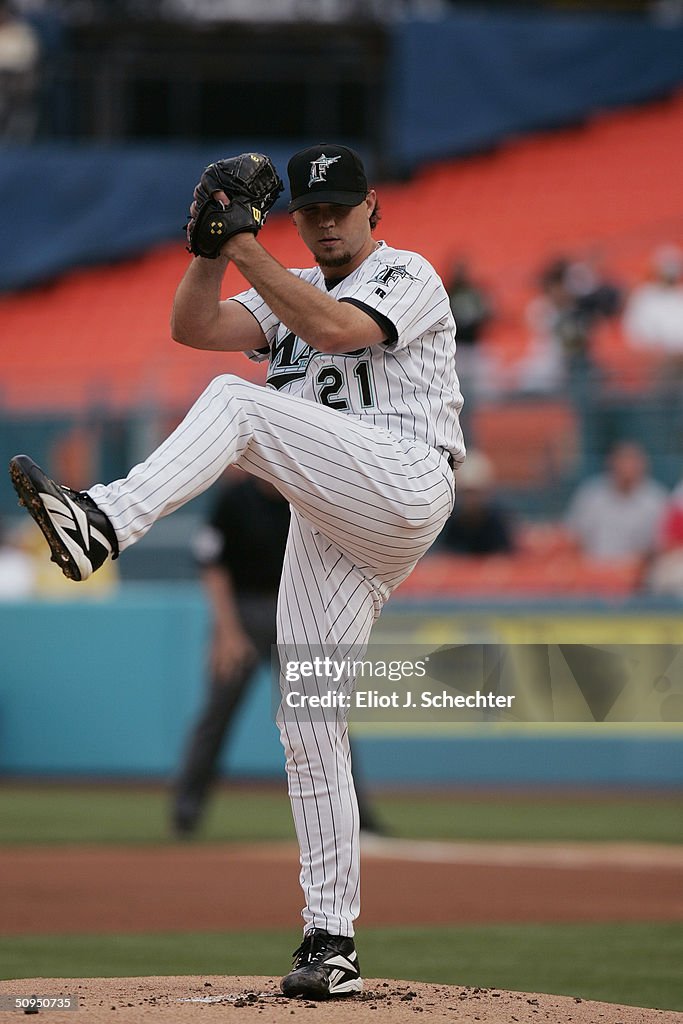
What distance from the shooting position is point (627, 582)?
34.5ft

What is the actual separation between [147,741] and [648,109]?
13.2 m

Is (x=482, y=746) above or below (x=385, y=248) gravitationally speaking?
above

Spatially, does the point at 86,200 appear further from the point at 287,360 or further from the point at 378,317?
the point at 378,317

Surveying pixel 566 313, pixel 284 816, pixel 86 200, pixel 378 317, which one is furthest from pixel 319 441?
pixel 86 200

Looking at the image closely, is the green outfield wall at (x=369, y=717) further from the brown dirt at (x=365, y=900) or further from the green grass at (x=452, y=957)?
the green grass at (x=452, y=957)

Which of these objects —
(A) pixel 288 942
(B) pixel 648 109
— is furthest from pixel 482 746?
(B) pixel 648 109

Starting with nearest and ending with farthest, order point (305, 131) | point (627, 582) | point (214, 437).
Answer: point (214, 437) < point (627, 582) < point (305, 131)

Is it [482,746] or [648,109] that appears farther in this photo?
[648,109]

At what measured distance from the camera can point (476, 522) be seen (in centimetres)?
1098

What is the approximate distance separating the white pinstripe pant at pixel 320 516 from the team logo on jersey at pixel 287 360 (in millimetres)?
258

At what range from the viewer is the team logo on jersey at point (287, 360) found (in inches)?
165

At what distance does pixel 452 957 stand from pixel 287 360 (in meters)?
2.37

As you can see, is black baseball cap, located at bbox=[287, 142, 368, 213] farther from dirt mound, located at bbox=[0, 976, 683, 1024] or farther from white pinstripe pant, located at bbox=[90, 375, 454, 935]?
dirt mound, located at bbox=[0, 976, 683, 1024]

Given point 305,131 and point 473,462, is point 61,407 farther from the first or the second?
point 305,131
